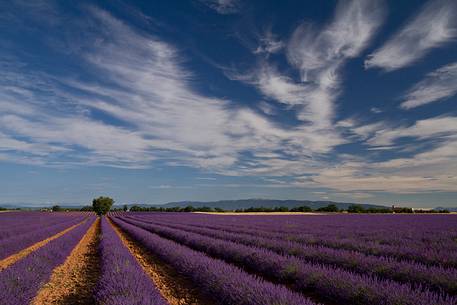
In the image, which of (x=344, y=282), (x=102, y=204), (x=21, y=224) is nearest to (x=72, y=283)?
(x=344, y=282)

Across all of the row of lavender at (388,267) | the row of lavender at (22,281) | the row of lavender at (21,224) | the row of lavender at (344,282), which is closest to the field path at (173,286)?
the row of lavender at (344,282)

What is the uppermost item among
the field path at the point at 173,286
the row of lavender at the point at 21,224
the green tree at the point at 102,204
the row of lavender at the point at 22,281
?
the green tree at the point at 102,204

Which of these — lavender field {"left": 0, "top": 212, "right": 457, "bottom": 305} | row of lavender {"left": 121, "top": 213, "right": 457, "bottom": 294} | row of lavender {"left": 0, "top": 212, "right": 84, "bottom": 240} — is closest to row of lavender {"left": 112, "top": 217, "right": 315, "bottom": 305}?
lavender field {"left": 0, "top": 212, "right": 457, "bottom": 305}

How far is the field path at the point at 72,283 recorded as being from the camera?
6043 mm

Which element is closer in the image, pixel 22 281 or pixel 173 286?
pixel 22 281

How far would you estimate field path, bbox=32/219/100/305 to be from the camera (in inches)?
238

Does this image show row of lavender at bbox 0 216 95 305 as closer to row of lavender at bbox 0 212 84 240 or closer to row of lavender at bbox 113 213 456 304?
row of lavender at bbox 113 213 456 304

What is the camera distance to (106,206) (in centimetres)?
7912

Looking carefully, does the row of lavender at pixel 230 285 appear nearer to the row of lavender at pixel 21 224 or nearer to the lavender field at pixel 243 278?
the lavender field at pixel 243 278

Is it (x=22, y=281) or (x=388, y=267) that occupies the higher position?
(x=388, y=267)

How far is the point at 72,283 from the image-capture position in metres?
7.38

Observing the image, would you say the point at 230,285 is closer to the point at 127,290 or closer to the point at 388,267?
the point at 127,290

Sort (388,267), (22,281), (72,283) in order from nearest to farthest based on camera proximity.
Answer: (22,281), (388,267), (72,283)

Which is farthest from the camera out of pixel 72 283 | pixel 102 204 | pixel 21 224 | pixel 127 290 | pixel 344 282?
pixel 102 204
